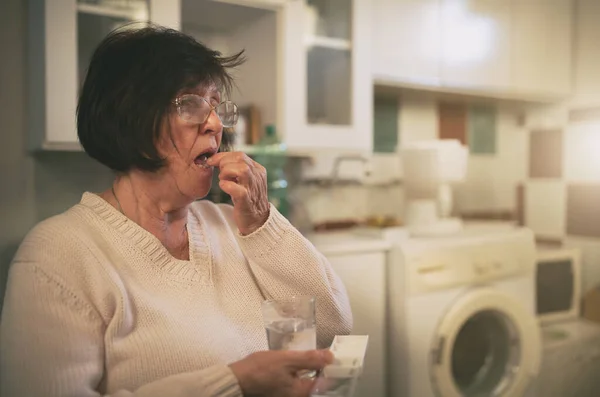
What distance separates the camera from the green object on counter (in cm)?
147

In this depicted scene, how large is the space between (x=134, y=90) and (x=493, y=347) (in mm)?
1488

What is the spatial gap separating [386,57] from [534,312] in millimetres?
1041

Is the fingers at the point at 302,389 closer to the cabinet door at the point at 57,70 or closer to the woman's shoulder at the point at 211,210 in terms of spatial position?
the woman's shoulder at the point at 211,210

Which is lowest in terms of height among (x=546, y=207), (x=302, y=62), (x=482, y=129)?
(x=546, y=207)

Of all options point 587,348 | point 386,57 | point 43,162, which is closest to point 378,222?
point 386,57

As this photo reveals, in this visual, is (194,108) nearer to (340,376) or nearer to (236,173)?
(236,173)

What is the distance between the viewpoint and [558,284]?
1.88 meters

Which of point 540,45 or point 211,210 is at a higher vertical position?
point 540,45

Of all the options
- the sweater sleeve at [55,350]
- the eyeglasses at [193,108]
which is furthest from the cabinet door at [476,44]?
the sweater sleeve at [55,350]

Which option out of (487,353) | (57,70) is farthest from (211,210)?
(487,353)

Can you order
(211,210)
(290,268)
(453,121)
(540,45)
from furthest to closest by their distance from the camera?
1. (453,121)
2. (540,45)
3. (211,210)
4. (290,268)

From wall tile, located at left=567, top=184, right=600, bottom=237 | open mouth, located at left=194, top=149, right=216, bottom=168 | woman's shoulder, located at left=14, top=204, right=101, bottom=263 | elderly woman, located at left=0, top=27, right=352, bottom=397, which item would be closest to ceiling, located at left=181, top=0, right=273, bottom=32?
elderly woman, located at left=0, top=27, right=352, bottom=397

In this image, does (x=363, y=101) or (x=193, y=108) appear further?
(x=363, y=101)

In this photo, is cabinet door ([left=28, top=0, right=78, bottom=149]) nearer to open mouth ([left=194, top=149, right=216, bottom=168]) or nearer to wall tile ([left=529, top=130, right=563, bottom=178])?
open mouth ([left=194, top=149, right=216, bottom=168])
